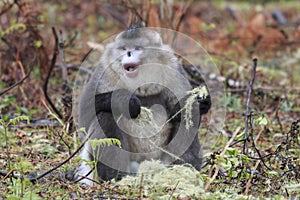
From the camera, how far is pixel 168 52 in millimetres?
4828

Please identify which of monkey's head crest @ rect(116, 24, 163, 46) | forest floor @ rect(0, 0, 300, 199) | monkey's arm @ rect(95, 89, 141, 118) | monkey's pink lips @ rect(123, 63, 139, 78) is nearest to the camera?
forest floor @ rect(0, 0, 300, 199)

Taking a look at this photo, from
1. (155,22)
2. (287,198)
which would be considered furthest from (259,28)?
(287,198)

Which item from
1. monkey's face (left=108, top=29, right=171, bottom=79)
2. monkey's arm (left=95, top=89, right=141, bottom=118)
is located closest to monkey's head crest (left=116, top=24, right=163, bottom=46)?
monkey's face (left=108, top=29, right=171, bottom=79)

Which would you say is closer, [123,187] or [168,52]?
[123,187]

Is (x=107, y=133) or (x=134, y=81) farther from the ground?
(x=134, y=81)

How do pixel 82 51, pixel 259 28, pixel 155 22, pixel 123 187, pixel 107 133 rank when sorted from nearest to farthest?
pixel 123 187, pixel 107 133, pixel 155 22, pixel 82 51, pixel 259 28

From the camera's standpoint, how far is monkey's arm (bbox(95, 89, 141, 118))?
432 centimetres

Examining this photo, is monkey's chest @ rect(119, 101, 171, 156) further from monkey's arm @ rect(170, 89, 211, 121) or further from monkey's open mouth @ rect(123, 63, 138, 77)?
monkey's open mouth @ rect(123, 63, 138, 77)

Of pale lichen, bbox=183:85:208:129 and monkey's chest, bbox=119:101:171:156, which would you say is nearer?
pale lichen, bbox=183:85:208:129

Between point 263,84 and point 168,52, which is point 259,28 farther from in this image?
point 168,52

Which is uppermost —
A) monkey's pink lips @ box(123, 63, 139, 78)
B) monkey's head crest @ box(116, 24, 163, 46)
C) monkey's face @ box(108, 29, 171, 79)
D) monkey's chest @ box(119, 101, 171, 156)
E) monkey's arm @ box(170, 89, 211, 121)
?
monkey's head crest @ box(116, 24, 163, 46)

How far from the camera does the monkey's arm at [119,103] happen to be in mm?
4316

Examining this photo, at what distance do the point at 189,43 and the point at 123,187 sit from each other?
6.15 m

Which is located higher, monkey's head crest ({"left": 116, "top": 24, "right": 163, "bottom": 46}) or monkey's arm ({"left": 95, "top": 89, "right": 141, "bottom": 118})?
monkey's head crest ({"left": 116, "top": 24, "right": 163, "bottom": 46})
